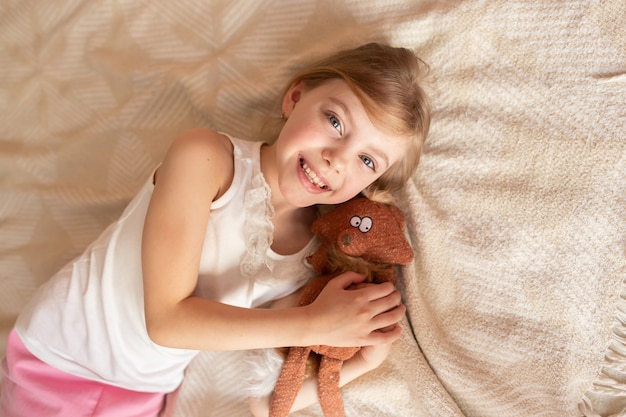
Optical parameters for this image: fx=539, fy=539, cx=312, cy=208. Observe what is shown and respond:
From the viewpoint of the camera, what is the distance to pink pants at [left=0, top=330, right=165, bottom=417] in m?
1.08

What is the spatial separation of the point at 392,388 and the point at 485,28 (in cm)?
74

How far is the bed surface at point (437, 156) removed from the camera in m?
0.95

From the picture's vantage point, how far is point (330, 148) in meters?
0.94

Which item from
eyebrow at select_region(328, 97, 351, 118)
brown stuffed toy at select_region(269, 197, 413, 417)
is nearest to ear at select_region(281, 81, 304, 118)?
eyebrow at select_region(328, 97, 351, 118)

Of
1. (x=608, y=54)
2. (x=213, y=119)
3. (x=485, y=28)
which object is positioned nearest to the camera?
(x=608, y=54)

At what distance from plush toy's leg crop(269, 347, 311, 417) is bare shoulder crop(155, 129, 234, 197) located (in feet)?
1.11

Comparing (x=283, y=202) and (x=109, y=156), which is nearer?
(x=283, y=202)

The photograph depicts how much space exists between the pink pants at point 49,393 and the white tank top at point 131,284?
23 mm

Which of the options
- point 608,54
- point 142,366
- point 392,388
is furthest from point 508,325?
point 142,366

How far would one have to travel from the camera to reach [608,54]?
94 centimetres

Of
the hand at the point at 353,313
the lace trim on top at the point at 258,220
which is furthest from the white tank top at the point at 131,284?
the hand at the point at 353,313

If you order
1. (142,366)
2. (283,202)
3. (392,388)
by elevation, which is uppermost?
(283,202)

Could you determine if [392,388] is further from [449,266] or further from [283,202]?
[283,202]

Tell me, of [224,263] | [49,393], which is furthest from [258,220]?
[49,393]
